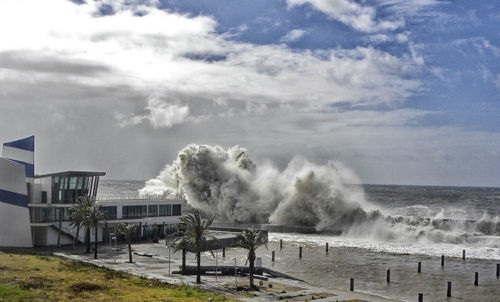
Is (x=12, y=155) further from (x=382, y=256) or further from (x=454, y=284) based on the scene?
(x=454, y=284)

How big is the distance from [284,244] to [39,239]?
102 feet

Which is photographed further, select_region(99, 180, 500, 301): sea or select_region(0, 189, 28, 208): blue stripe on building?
select_region(0, 189, 28, 208): blue stripe on building

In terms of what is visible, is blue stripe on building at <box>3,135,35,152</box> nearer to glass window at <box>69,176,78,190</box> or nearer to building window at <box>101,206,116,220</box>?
glass window at <box>69,176,78,190</box>

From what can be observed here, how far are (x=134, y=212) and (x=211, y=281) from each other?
29379 mm

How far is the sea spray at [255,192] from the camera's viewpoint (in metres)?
92.5

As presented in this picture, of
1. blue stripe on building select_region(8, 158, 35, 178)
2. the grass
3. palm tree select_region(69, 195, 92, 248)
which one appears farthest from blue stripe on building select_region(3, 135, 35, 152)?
the grass

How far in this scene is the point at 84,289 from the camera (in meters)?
35.2

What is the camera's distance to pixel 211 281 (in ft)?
135

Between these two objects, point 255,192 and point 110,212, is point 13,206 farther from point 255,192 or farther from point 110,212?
point 255,192

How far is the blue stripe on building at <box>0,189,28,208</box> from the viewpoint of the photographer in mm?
56469

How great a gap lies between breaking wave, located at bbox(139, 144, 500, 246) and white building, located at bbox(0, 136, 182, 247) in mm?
33927

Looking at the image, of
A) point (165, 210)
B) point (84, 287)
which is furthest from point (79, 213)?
point (84, 287)

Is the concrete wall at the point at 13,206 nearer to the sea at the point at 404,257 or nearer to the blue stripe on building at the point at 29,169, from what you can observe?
the blue stripe on building at the point at 29,169

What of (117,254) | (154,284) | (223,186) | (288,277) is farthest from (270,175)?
(154,284)
